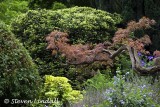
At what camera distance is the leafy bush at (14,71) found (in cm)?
523

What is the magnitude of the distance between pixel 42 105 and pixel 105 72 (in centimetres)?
237

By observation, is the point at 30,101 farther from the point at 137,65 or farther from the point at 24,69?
the point at 137,65

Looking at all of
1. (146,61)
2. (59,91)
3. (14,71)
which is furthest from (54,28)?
(14,71)

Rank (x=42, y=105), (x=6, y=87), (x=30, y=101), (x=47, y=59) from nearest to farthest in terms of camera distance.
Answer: (x=6, y=87), (x=30, y=101), (x=42, y=105), (x=47, y=59)

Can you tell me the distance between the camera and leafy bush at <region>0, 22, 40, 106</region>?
523cm

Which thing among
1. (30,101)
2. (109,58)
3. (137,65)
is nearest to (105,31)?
(109,58)

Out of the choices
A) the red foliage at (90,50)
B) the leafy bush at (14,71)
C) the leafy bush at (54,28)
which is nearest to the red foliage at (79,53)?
the red foliage at (90,50)

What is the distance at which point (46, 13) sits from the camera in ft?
29.6

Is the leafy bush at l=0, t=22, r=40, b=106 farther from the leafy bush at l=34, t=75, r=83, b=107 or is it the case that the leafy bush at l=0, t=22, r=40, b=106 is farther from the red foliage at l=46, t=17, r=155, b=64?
the red foliage at l=46, t=17, r=155, b=64

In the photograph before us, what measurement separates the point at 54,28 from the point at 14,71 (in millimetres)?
3479

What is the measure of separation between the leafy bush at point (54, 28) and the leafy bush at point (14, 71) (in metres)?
2.60

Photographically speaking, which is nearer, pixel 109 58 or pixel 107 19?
pixel 109 58

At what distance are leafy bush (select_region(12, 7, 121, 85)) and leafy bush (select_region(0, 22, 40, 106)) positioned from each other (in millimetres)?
2598

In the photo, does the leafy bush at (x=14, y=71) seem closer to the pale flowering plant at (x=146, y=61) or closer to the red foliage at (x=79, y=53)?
the red foliage at (x=79, y=53)
